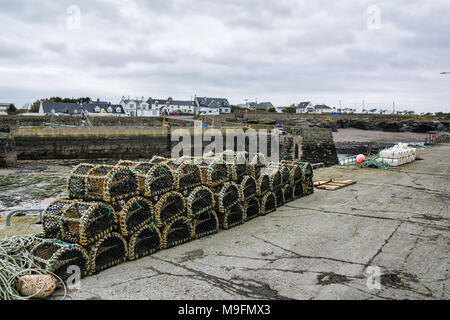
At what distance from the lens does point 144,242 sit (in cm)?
653

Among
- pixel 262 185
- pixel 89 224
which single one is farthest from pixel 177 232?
pixel 262 185

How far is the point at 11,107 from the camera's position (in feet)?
254

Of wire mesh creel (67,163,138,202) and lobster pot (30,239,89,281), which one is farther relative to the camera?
wire mesh creel (67,163,138,202)

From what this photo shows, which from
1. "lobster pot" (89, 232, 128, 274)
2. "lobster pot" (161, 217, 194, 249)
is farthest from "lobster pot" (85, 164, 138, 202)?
"lobster pot" (161, 217, 194, 249)

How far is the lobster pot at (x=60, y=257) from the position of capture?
16.9 ft

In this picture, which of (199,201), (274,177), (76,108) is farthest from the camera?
(76,108)

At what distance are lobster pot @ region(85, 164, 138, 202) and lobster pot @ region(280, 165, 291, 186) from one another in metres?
4.93

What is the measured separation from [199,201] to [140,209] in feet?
4.87

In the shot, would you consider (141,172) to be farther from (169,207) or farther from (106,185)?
(106,185)

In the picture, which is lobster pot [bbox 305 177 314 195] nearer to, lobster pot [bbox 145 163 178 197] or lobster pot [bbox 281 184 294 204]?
lobster pot [bbox 281 184 294 204]

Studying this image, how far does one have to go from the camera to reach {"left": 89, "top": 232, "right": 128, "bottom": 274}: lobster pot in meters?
5.60

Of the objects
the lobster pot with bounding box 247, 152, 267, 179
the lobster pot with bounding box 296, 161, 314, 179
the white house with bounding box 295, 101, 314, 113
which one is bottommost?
the lobster pot with bounding box 296, 161, 314, 179

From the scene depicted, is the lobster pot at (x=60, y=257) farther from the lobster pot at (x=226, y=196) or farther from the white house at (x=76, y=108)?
the white house at (x=76, y=108)

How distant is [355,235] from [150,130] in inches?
1199
